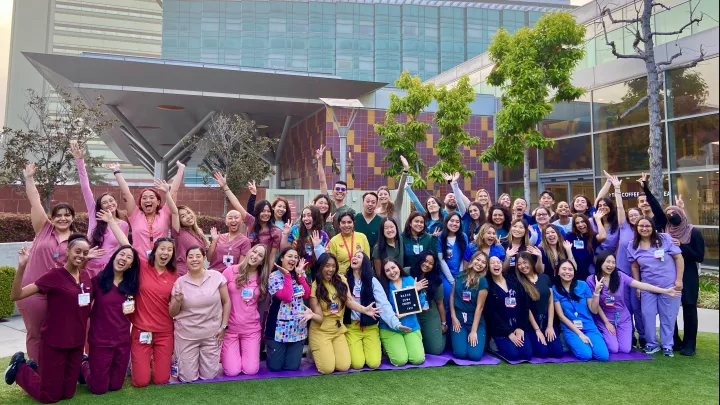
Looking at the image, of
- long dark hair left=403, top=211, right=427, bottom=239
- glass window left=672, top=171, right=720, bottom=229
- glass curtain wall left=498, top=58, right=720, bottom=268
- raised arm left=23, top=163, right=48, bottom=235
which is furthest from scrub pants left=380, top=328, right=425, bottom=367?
glass window left=672, top=171, right=720, bottom=229

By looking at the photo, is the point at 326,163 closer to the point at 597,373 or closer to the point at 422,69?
the point at 597,373

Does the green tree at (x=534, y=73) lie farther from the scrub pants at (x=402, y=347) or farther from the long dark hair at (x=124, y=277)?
the long dark hair at (x=124, y=277)

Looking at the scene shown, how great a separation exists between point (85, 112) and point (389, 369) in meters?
12.0

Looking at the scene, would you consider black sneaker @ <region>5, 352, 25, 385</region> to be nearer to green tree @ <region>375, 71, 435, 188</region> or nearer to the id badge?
the id badge

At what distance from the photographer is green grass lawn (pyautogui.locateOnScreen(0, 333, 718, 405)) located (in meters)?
4.18

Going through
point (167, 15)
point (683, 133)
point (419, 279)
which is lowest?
point (419, 279)

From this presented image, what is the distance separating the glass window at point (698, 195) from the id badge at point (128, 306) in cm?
1171

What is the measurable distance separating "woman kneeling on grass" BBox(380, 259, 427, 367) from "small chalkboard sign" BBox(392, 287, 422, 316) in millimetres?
59

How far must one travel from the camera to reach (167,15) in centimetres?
4372

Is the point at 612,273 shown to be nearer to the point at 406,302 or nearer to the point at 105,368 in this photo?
the point at 406,302

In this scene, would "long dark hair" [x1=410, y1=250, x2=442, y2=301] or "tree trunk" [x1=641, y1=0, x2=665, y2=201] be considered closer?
"long dark hair" [x1=410, y1=250, x2=442, y2=301]

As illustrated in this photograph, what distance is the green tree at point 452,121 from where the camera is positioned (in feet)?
49.8

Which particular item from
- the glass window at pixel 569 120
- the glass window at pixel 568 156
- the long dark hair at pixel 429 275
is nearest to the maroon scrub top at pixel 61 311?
the long dark hair at pixel 429 275

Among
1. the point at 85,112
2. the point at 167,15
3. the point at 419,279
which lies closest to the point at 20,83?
the point at 167,15
